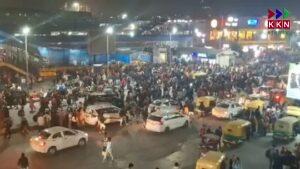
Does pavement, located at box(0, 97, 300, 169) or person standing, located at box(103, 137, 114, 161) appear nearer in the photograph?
pavement, located at box(0, 97, 300, 169)

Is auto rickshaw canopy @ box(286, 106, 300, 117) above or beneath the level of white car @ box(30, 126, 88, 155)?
above

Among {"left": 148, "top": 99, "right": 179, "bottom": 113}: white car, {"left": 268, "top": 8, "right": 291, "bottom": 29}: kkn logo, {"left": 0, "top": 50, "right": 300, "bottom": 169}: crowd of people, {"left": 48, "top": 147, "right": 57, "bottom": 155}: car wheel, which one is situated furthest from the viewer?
{"left": 268, "top": 8, "right": 291, "bottom": 29}: kkn logo

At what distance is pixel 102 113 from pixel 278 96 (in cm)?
1572

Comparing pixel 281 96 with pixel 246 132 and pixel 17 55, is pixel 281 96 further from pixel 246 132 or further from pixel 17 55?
pixel 17 55

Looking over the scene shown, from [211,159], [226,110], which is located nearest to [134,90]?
[226,110]

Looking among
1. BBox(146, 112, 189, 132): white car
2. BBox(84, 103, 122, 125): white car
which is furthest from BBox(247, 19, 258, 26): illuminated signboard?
BBox(84, 103, 122, 125): white car

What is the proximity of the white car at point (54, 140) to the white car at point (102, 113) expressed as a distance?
4.66 m

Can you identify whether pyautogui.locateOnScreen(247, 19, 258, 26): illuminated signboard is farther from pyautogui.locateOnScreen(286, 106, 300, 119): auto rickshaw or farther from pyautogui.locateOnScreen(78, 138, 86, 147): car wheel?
pyautogui.locateOnScreen(78, 138, 86, 147): car wheel

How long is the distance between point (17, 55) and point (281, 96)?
27364 mm

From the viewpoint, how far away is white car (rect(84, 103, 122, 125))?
97.3ft

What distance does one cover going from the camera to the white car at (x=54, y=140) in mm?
23172

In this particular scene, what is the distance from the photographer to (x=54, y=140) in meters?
23.5

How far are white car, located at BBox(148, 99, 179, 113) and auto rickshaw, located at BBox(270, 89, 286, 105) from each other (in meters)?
8.74

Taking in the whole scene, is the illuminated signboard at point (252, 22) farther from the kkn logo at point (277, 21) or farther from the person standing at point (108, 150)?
the person standing at point (108, 150)
